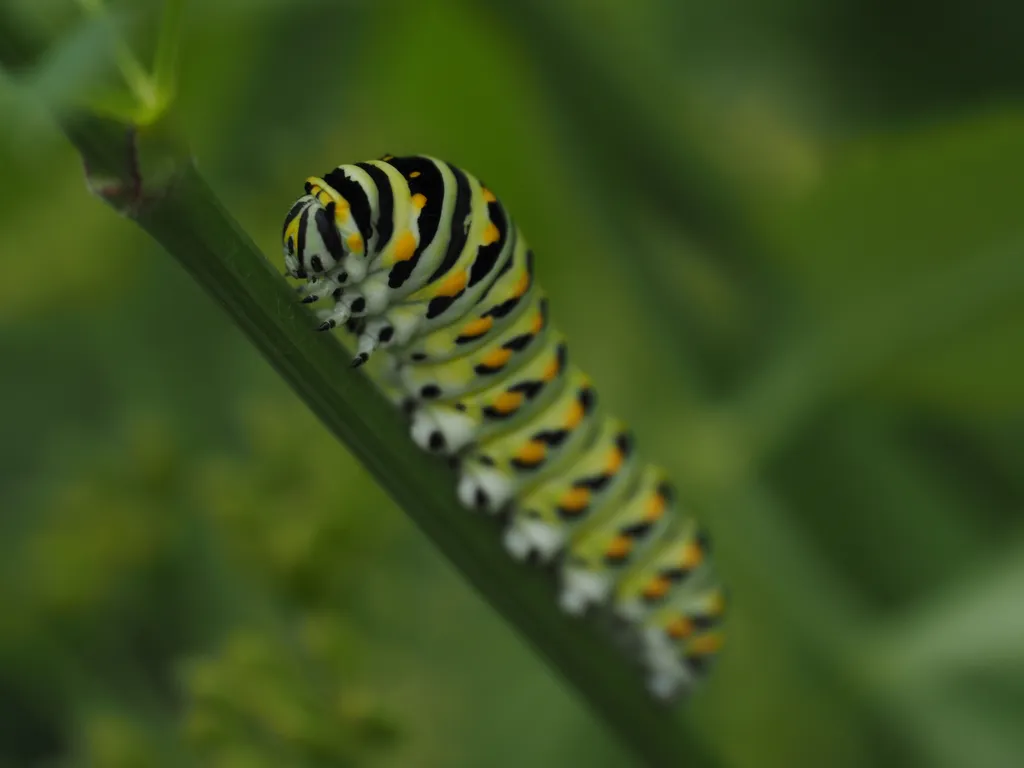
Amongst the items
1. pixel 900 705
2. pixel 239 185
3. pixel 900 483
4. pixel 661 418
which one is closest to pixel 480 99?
pixel 239 185

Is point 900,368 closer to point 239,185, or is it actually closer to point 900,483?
point 900,483

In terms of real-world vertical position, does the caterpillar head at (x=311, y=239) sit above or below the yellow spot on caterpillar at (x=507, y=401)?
above

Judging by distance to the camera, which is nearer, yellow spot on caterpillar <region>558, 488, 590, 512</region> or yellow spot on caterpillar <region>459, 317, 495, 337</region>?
yellow spot on caterpillar <region>459, 317, 495, 337</region>

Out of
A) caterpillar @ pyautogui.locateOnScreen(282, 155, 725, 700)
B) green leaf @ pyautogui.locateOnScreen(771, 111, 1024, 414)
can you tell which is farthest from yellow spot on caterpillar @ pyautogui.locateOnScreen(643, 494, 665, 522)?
green leaf @ pyautogui.locateOnScreen(771, 111, 1024, 414)

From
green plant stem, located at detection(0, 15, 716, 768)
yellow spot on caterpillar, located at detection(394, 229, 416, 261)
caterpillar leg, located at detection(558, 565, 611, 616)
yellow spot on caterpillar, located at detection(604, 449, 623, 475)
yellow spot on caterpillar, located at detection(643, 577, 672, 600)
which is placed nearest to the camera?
green plant stem, located at detection(0, 15, 716, 768)

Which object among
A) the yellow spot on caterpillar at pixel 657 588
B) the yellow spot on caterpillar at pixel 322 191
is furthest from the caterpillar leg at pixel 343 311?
the yellow spot on caterpillar at pixel 657 588

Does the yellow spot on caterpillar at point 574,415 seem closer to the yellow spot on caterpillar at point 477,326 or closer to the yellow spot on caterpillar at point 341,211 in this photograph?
the yellow spot on caterpillar at point 477,326

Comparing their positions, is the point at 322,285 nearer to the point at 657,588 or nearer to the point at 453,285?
the point at 453,285

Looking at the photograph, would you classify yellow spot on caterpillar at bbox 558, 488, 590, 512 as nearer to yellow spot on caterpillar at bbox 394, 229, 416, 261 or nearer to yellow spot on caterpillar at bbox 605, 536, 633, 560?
yellow spot on caterpillar at bbox 605, 536, 633, 560
